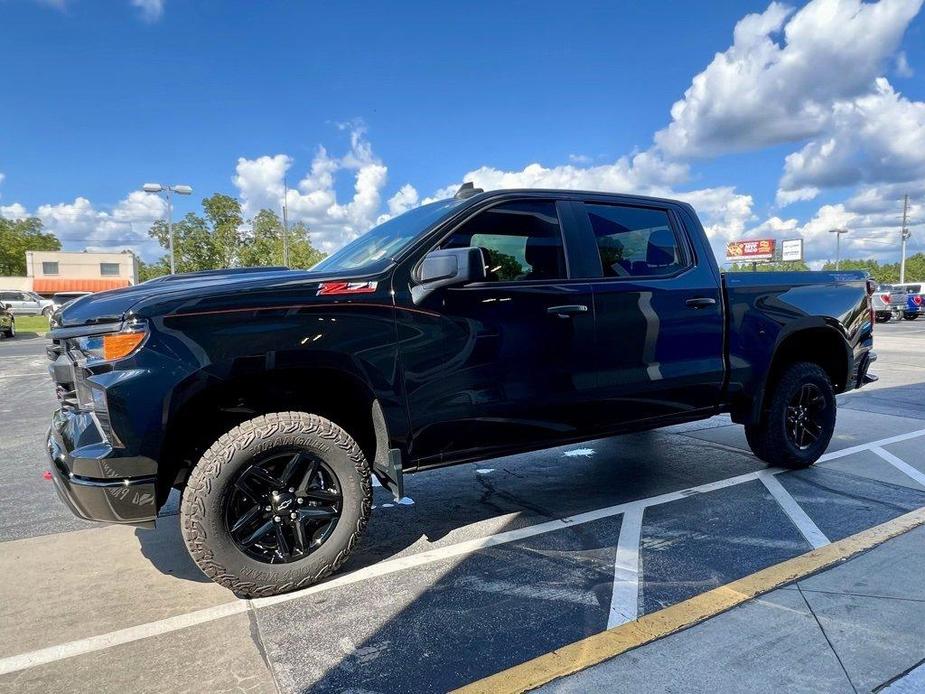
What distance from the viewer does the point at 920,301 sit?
1251 inches

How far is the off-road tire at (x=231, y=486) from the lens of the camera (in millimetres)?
2678

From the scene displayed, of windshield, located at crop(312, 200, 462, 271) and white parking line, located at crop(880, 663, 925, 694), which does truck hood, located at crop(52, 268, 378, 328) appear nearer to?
windshield, located at crop(312, 200, 462, 271)

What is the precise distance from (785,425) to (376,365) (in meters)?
3.34

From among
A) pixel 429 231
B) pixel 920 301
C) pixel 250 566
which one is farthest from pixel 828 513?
pixel 920 301

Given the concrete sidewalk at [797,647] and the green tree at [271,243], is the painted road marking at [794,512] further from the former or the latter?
the green tree at [271,243]

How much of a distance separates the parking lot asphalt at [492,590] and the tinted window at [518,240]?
Result: 5.07 ft

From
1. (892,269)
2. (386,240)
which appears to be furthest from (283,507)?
(892,269)

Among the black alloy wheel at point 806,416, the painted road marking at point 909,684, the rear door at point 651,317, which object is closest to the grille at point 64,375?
the rear door at point 651,317

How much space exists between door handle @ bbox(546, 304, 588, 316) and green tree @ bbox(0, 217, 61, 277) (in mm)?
101541

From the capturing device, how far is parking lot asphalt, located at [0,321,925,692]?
226 centimetres

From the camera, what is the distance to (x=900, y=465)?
15.9 ft

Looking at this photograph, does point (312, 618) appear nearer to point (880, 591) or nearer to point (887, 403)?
point (880, 591)

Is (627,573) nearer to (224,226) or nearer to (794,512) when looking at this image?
(794,512)

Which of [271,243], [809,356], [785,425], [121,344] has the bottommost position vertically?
[785,425]
